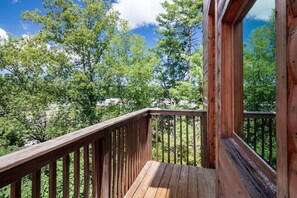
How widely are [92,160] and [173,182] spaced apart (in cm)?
131

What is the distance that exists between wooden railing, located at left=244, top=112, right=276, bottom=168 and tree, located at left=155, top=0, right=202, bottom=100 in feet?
38.2

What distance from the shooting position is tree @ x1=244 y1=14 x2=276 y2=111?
0.79 meters

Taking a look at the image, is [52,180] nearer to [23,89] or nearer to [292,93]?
[292,93]

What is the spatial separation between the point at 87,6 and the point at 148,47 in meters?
4.33

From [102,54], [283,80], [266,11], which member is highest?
[102,54]

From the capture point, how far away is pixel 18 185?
798 mm

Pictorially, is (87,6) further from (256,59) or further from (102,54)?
(256,59)

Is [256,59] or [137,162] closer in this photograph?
[256,59]

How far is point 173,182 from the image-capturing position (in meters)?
2.53

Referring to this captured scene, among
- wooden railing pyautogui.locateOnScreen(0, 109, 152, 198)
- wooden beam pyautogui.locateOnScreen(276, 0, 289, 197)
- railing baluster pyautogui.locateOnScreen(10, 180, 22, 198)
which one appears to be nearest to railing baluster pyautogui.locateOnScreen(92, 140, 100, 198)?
wooden railing pyautogui.locateOnScreen(0, 109, 152, 198)

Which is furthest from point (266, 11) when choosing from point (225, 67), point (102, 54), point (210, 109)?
point (102, 54)

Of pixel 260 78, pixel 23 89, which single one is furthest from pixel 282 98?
pixel 23 89

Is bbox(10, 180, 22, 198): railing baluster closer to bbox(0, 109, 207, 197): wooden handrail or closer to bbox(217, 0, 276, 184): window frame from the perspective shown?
bbox(0, 109, 207, 197): wooden handrail

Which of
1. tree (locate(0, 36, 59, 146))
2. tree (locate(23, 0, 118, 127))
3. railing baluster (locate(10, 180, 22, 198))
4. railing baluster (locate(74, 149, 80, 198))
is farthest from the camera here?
tree (locate(23, 0, 118, 127))
